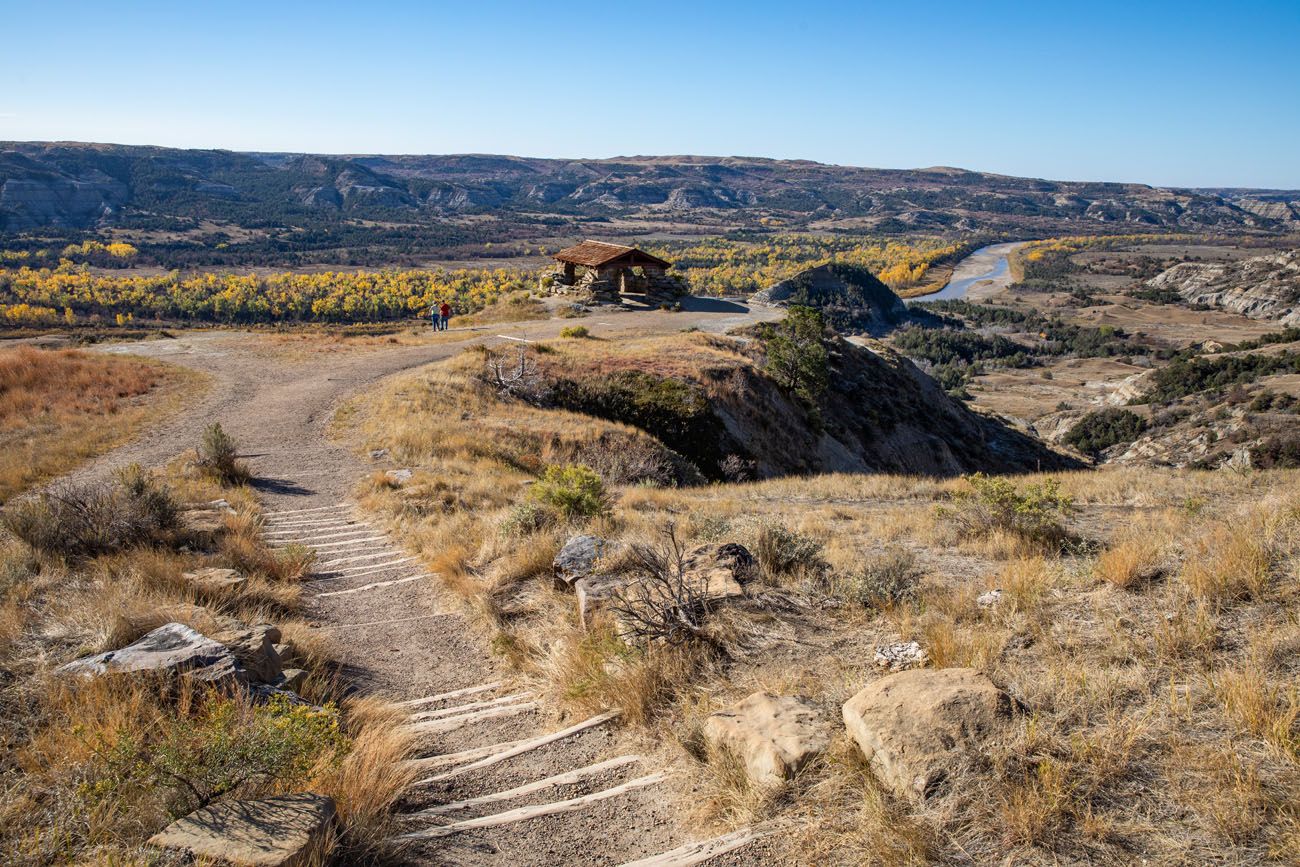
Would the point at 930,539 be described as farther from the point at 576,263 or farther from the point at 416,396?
the point at 576,263

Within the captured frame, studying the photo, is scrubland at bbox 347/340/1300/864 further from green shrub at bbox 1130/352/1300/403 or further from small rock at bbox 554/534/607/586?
green shrub at bbox 1130/352/1300/403

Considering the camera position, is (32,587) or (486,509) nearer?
(32,587)

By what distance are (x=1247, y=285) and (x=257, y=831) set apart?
447 ft

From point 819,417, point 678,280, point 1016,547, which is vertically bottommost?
point 819,417

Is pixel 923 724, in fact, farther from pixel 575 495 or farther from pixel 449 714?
pixel 575 495

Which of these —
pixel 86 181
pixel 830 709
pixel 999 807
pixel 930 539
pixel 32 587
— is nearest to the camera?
pixel 999 807

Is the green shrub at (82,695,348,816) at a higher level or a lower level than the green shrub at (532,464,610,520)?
higher

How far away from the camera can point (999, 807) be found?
289cm

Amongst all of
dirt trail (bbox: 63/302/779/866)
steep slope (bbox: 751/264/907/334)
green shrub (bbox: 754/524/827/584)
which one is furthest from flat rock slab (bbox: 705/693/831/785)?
steep slope (bbox: 751/264/907/334)

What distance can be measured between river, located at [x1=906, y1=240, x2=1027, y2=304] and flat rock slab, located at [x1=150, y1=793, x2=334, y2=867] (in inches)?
4266

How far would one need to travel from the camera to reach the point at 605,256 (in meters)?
33.8

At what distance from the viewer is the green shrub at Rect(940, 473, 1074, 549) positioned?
23.9 ft

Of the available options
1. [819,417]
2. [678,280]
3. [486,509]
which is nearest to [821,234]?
[678,280]

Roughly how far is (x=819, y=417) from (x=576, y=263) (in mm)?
15821
